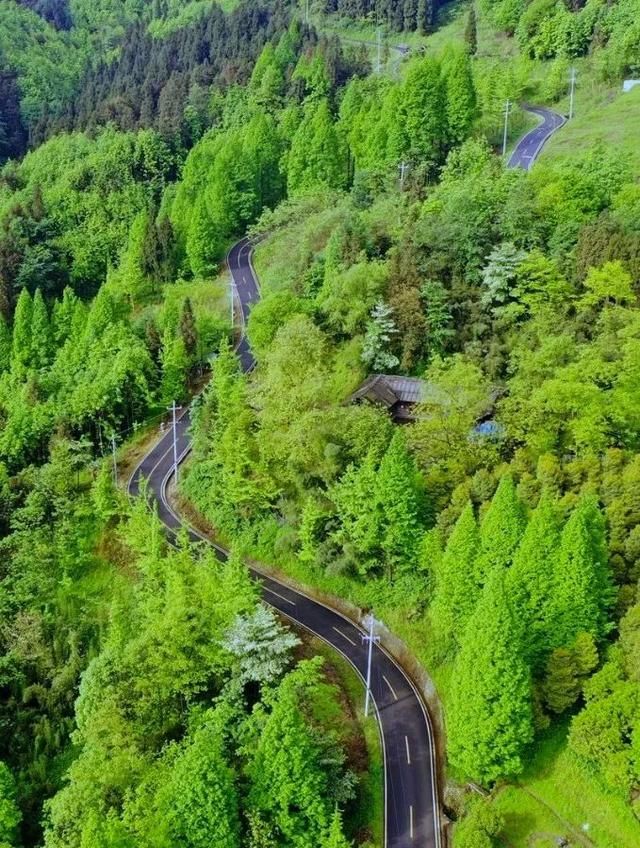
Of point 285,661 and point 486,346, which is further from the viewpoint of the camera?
point 486,346

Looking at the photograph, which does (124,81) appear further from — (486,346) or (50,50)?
(486,346)

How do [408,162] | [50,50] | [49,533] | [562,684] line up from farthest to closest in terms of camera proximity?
[50,50] < [408,162] < [49,533] < [562,684]

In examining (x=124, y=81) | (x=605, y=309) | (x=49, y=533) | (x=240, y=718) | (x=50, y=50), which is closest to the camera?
(x=240, y=718)

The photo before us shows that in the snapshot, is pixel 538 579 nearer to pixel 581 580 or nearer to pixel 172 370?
pixel 581 580

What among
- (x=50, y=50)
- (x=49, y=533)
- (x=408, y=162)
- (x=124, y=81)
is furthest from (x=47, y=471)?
(x=50, y=50)

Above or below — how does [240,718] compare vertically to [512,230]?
below

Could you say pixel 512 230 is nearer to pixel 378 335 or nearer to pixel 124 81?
pixel 378 335

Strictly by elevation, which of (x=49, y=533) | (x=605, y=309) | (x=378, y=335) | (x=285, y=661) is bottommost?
(x=49, y=533)
